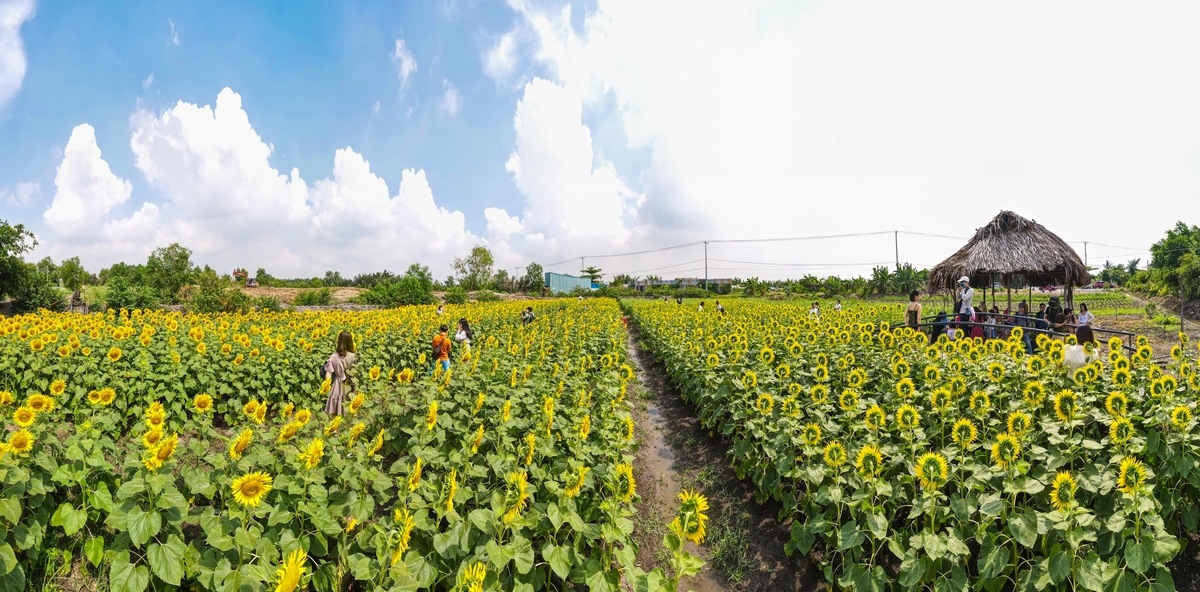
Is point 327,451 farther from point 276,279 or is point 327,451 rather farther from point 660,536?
point 276,279

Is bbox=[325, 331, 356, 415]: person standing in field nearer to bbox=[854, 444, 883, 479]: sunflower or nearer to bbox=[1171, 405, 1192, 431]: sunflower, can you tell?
bbox=[854, 444, 883, 479]: sunflower

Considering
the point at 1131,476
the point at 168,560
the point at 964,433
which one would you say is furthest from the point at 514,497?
the point at 1131,476

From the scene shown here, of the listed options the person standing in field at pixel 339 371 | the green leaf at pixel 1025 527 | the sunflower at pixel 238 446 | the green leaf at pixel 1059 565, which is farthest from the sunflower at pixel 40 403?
the green leaf at pixel 1059 565

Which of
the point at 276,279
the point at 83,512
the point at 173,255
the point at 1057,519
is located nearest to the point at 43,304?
the point at 173,255

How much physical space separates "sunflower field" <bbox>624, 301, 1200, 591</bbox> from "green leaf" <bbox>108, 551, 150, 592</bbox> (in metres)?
3.69

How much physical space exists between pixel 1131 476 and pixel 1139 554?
386 mm

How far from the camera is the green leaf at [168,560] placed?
95.4 inches

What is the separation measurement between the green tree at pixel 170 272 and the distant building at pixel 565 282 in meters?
47.2

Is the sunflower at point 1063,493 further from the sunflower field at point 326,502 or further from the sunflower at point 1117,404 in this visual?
the sunflower field at point 326,502

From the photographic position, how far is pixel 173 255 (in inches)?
1704

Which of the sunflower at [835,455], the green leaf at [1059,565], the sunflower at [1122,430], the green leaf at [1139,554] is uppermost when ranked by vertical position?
the sunflower at [1122,430]

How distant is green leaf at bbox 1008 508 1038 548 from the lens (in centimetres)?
278

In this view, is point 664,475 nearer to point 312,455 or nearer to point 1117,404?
point 1117,404

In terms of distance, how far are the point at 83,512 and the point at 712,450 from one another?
19.1 ft
